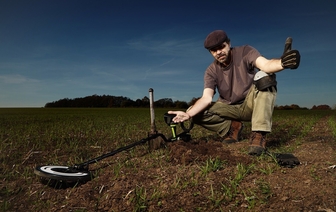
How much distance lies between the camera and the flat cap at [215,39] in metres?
4.17

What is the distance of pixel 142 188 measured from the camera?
9.70 ft

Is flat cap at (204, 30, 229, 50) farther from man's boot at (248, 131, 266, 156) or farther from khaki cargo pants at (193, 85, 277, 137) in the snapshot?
man's boot at (248, 131, 266, 156)

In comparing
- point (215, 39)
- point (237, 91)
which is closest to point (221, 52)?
point (215, 39)

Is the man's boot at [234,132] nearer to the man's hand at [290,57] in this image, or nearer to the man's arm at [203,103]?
the man's arm at [203,103]

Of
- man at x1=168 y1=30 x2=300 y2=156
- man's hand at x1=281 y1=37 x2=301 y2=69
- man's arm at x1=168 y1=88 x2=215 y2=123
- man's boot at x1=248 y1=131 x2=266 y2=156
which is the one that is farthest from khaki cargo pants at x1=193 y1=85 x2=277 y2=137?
man's hand at x1=281 y1=37 x2=301 y2=69

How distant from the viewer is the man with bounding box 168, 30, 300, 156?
3.95 meters

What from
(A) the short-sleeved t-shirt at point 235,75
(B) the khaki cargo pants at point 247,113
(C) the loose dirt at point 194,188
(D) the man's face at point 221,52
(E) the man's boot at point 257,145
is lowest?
(C) the loose dirt at point 194,188

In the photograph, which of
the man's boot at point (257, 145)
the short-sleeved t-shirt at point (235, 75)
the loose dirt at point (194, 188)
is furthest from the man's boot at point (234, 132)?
the loose dirt at point (194, 188)

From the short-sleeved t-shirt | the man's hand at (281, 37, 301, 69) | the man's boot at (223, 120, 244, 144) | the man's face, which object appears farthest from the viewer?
the man's boot at (223, 120, 244, 144)

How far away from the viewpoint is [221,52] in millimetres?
4324

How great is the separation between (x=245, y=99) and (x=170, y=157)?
5.45 feet

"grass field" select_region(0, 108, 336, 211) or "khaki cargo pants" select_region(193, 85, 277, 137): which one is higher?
"khaki cargo pants" select_region(193, 85, 277, 137)

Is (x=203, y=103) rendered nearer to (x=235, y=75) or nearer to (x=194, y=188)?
(x=235, y=75)

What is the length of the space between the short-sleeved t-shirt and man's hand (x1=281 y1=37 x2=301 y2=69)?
825mm
